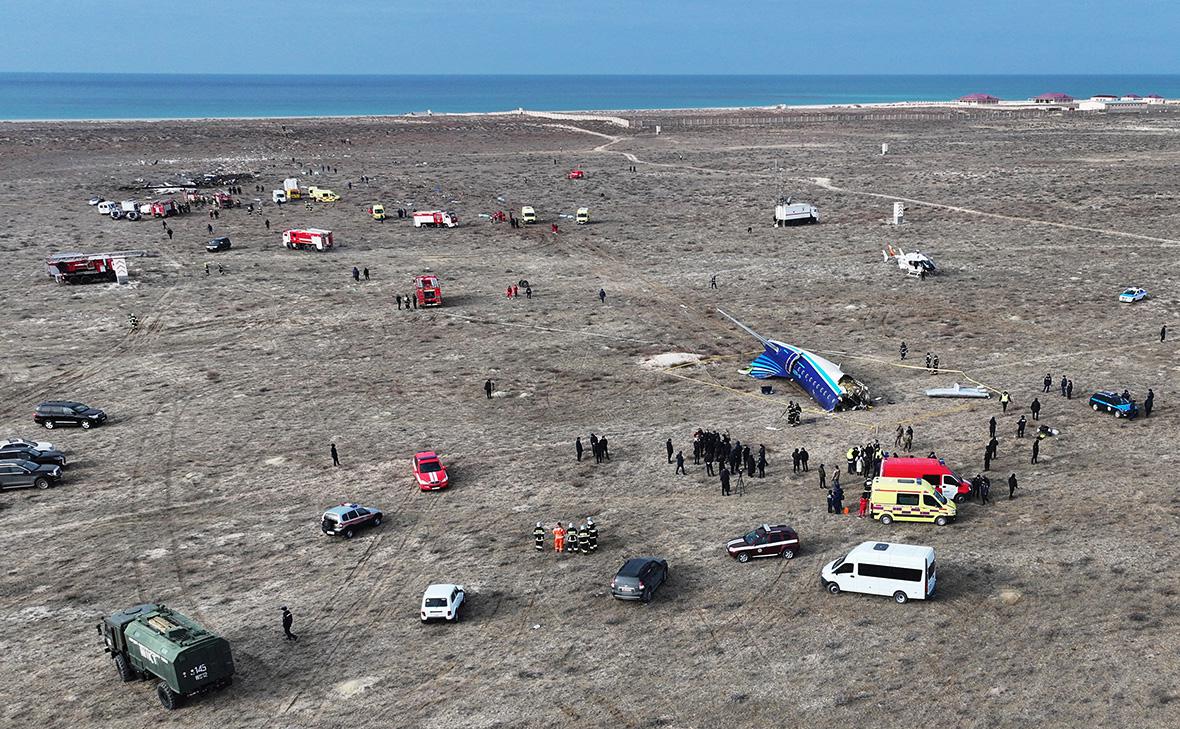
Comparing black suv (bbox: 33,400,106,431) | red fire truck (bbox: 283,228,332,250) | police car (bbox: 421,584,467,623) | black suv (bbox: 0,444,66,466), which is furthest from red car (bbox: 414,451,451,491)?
red fire truck (bbox: 283,228,332,250)

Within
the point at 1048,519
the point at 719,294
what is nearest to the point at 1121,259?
the point at 719,294

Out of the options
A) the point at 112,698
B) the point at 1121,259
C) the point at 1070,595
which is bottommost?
the point at 112,698

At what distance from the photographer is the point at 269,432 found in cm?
4822

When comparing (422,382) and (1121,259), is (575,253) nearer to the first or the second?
(422,382)

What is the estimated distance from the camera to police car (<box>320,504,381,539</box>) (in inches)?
1435

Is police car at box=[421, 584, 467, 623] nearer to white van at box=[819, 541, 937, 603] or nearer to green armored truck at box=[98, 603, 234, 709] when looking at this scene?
green armored truck at box=[98, 603, 234, 709]

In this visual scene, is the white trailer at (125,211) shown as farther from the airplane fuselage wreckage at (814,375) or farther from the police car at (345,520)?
the police car at (345,520)

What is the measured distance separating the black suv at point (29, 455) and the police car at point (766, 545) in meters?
29.9

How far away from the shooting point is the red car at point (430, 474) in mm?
40688

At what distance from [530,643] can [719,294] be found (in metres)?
47.1

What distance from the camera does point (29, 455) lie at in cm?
4297

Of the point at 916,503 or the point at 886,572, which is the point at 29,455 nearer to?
the point at 886,572

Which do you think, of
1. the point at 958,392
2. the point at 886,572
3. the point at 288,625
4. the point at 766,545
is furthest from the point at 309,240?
the point at 886,572

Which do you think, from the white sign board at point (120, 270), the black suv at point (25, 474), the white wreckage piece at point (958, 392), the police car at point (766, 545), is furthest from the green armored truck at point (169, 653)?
the white sign board at point (120, 270)
